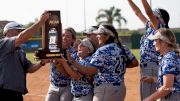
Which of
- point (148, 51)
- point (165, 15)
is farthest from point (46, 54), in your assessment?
point (165, 15)

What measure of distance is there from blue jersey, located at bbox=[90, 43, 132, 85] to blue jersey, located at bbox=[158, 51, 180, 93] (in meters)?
0.97

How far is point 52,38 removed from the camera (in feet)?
18.7

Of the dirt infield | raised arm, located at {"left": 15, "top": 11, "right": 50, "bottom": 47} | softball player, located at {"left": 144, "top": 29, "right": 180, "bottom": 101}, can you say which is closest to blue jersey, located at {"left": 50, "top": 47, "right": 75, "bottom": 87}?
raised arm, located at {"left": 15, "top": 11, "right": 50, "bottom": 47}

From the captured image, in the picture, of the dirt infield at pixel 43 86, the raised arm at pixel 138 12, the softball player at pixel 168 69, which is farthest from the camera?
the dirt infield at pixel 43 86

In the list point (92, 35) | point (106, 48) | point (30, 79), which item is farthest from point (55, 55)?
point (30, 79)

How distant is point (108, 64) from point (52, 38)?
0.76 meters

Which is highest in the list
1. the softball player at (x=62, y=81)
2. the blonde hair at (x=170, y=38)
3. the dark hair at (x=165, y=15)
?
the dark hair at (x=165, y=15)

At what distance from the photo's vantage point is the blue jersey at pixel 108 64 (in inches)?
232

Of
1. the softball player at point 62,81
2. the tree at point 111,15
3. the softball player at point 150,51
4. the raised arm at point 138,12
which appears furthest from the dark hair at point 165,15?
the tree at point 111,15

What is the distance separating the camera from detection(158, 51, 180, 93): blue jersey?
492cm

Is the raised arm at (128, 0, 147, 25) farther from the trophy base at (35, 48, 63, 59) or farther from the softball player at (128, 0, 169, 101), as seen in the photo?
the trophy base at (35, 48, 63, 59)

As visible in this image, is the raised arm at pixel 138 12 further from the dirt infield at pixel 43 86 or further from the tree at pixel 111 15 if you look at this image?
the tree at pixel 111 15

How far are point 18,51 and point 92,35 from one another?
1030 mm

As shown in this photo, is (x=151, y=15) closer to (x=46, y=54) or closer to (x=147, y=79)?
(x=147, y=79)
